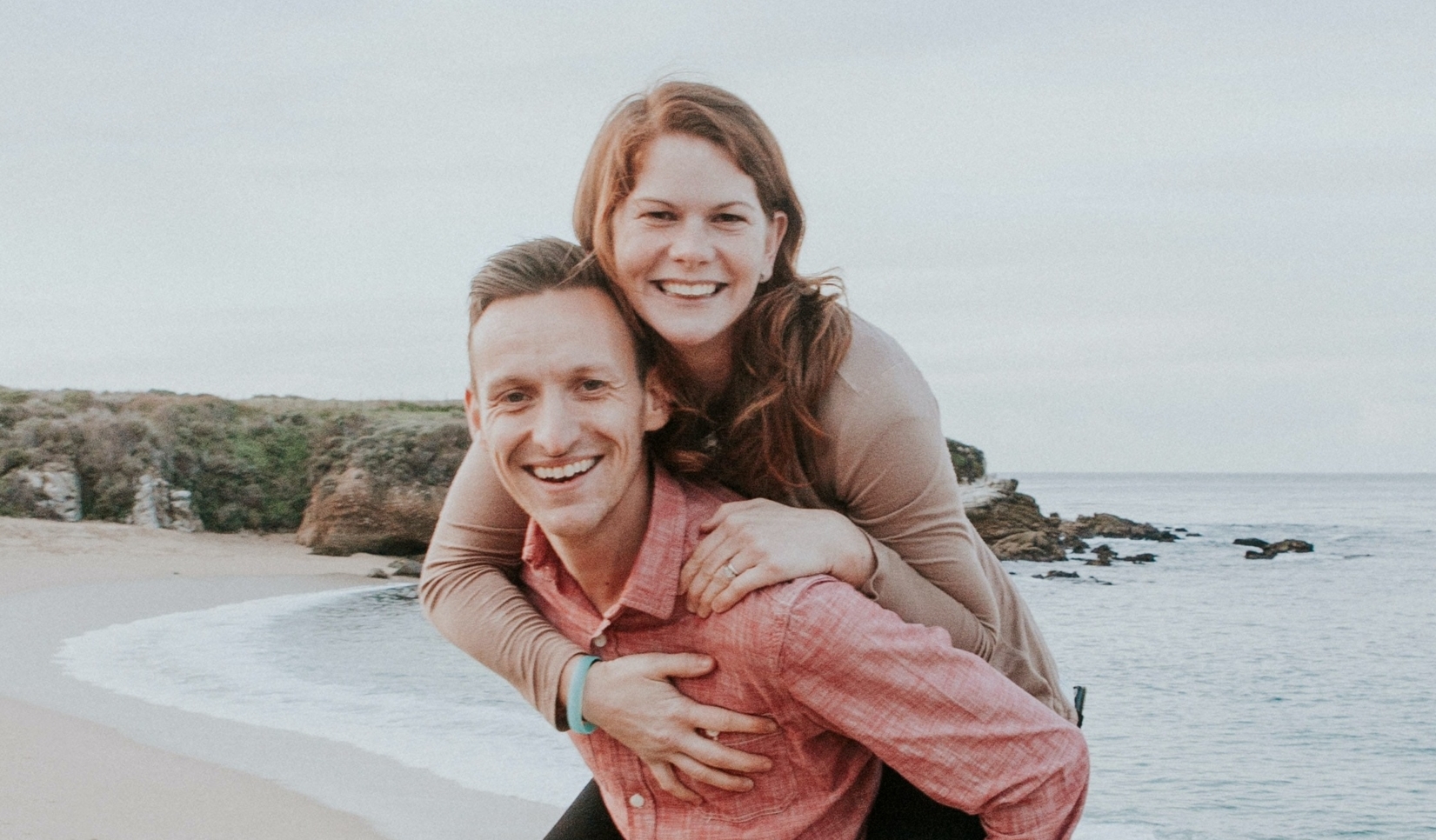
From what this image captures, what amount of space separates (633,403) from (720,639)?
554 mm

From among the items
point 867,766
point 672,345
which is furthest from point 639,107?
point 867,766

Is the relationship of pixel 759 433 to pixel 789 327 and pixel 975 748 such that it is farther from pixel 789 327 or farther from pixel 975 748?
pixel 975 748

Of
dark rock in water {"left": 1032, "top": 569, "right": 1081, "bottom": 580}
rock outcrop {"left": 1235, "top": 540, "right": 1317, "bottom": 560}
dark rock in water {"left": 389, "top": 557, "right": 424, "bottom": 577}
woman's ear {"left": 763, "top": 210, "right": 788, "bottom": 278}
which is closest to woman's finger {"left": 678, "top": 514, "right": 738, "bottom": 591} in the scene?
woman's ear {"left": 763, "top": 210, "right": 788, "bottom": 278}

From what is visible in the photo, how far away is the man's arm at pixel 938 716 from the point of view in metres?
2.42

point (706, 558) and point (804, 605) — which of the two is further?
point (706, 558)

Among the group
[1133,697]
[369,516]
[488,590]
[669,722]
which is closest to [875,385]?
[669,722]

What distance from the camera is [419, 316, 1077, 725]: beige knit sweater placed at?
2.91 meters

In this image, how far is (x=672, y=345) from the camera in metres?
3.06

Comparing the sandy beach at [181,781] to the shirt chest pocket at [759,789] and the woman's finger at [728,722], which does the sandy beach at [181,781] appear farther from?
the woman's finger at [728,722]

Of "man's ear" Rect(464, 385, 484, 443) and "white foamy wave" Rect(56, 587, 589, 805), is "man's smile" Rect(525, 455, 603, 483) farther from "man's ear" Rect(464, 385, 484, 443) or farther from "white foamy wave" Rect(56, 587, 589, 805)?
"white foamy wave" Rect(56, 587, 589, 805)

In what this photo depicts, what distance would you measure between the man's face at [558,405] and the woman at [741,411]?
0.24 metres

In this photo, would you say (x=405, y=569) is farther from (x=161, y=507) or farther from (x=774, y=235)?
(x=774, y=235)

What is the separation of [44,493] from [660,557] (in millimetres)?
21934

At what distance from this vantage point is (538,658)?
2920 millimetres
